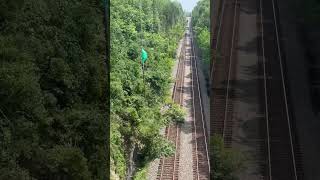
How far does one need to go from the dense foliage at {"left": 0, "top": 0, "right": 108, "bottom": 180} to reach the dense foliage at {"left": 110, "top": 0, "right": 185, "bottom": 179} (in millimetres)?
699

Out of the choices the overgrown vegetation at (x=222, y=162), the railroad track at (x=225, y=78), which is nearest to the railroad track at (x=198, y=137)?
the overgrown vegetation at (x=222, y=162)

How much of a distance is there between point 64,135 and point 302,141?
3304 mm

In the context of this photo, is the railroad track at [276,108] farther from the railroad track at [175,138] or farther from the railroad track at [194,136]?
the railroad track at [175,138]

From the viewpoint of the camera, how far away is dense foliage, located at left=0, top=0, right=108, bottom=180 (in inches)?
201

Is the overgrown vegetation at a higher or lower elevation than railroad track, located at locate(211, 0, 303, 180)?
lower

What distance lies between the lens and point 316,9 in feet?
22.9

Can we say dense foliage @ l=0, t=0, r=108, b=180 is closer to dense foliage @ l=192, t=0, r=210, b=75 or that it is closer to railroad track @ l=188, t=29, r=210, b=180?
railroad track @ l=188, t=29, r=210, b=180

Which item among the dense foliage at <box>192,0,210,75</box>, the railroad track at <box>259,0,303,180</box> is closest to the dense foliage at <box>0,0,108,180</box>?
the dense foliage at <box>192,0,210,75</box>

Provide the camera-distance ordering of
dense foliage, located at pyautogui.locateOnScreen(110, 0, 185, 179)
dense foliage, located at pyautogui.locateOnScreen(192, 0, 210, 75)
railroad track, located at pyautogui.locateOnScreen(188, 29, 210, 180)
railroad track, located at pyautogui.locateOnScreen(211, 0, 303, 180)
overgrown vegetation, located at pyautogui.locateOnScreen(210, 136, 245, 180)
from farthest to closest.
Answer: dense foliage, located at pyautogui.locateOnScreen(192, 0, 210, 75) < dense foliage, located at pyautogui.locateOnScreen(110, 0, 185, 179) < railroad track, located at pyautogui.locateOnScreen(188, 29, 210, 180) < railroad track, located at pyautogui.locateOnScreen(211, 0, 303, 180) < overgrown vegetation, located at pyautogui.locateOnScreen(210, 136, 245, 180)

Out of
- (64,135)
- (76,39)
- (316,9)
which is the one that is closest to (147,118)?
(76,39)

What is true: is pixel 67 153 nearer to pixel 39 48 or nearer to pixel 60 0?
pixel 39 48

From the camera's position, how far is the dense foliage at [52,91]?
16.7ft

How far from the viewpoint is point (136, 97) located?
8.23 m

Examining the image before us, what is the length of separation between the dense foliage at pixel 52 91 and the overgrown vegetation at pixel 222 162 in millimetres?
1469
